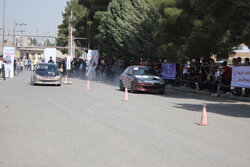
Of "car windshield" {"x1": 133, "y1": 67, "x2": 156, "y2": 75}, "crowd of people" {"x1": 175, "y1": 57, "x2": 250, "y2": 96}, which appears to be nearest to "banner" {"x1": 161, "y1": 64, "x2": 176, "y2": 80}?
"crowd of people" {"x1": 175, "y1": 57, "x2": 250, "y2": 96}

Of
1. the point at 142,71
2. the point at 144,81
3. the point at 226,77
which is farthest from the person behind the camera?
the point at 142,71

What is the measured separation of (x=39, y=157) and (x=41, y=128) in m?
3.20

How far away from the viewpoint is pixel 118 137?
924cm

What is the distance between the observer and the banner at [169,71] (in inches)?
1170

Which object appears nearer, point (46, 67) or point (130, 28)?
point (46, 67)

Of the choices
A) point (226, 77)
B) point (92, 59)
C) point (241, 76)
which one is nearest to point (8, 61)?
point (92, 59)

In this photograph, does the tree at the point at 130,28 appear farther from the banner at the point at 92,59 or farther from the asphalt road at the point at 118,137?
the asphalt road at the point at 118,137

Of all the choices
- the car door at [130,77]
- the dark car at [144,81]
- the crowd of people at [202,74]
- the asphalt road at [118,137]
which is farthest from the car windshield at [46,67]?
the asphalt road at [118,137]

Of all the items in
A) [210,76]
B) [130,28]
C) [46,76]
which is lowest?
[46,76]

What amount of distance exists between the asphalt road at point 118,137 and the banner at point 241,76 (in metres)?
5.97

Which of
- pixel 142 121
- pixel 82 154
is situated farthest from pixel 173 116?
pixel 82 154

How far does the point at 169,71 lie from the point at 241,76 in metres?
9.60

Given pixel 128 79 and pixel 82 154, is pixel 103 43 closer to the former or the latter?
pixel 128 79

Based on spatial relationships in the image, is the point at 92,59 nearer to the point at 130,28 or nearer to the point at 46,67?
the point at 130,28
